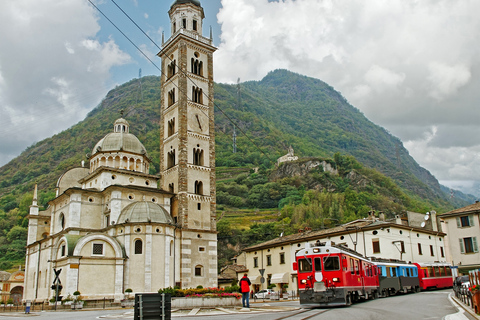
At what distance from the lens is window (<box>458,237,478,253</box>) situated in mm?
50206

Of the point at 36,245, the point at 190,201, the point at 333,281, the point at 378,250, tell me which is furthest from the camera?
the point at 36,245

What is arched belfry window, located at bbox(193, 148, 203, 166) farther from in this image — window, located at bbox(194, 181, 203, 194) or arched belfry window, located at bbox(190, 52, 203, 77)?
arched belfry window, located at bbox(190, 52, 203, 77)

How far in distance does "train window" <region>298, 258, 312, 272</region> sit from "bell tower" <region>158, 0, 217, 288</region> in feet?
76.4

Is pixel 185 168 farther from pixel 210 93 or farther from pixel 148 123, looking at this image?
pixel 148 123

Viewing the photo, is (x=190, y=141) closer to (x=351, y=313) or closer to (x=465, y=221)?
(x=465, y=221)

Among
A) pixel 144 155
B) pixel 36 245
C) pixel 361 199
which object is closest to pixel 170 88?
pixel 144 155

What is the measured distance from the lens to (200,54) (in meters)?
55.7

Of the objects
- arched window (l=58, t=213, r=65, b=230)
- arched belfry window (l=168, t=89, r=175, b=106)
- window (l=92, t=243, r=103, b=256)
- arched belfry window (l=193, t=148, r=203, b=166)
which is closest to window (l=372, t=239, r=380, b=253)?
arched belfry window (l=193, t=148, r=203, b=166)

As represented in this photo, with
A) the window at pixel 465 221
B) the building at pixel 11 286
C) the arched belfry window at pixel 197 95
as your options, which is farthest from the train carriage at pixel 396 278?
the building at pixel 11 286

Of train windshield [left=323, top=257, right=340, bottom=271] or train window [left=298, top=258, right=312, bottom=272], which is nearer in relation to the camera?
train windshield [left=323, top=257, right=340, bottom=271]

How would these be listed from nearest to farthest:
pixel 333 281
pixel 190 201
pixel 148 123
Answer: pixel 333 281 → pixel 190 201 → pixel 148 123

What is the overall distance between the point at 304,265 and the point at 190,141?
29458 mm

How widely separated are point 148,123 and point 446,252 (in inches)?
5802

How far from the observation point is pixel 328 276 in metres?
23.1
